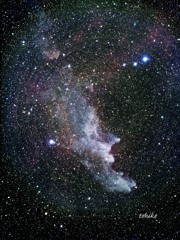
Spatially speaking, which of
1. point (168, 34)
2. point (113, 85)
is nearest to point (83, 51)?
point (113, 85)

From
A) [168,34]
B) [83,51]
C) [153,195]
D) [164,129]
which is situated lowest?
[153,195]

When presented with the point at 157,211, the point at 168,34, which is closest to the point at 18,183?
the point at 157,211

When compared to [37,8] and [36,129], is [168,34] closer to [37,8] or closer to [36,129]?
[37,8]

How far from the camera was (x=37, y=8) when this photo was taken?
13.8 ft

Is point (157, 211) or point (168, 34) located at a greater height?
point (168, 34)

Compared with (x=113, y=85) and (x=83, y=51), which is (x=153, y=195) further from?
(x=83, y=51)

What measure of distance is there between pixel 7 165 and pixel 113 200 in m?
1.62

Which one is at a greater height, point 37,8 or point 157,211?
point 37,8

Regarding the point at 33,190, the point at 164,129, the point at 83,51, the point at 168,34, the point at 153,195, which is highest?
the point at 168,34

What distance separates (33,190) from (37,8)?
100 inches

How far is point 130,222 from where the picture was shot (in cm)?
469

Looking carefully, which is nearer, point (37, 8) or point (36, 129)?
point (37, 8)

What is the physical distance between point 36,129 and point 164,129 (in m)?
1.83

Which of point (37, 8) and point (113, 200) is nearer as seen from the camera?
point (37, 8)
